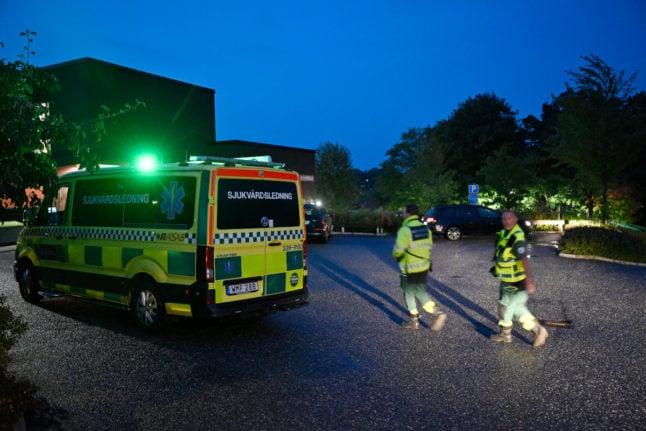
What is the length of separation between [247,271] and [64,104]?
2663 cm

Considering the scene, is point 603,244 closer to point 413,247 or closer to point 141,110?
point 413,247

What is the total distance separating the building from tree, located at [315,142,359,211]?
10.2m

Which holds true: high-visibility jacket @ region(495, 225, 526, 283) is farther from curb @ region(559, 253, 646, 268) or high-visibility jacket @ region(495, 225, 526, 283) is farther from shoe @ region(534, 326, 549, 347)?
curb @ region(559, 253, 646, 268)

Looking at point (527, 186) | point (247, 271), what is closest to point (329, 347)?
point (247, 271)

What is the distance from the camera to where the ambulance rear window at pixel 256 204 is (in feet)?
19.8

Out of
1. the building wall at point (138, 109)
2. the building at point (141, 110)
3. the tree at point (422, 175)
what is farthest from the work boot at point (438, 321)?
the tree at point (422, 175)

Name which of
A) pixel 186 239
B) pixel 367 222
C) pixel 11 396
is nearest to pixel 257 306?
pixel 186 239

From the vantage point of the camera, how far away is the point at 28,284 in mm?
8422

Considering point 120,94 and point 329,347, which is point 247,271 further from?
point 120,94

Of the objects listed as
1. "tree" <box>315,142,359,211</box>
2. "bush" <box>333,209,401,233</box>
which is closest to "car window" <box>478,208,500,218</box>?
"bush" <box>333,209,401,233</box>

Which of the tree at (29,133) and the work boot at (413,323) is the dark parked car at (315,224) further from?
the tree at (29,133)

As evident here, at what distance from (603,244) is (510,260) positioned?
32.2 feet

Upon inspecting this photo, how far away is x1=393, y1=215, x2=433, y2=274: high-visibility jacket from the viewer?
20.8ft

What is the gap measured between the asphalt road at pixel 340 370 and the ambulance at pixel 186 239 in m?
0.50
